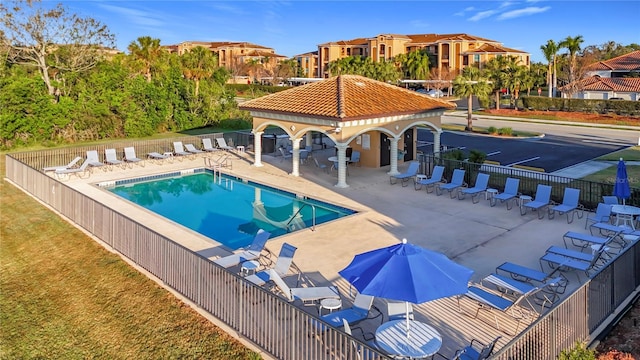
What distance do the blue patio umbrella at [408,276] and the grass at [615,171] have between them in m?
16.0

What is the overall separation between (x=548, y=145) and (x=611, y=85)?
35.5 m

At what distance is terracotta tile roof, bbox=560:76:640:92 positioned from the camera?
201 ft

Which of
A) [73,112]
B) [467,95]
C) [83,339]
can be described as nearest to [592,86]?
[467,95]

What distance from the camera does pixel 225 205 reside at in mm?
20109

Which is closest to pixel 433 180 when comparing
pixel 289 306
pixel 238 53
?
pixel 289 306

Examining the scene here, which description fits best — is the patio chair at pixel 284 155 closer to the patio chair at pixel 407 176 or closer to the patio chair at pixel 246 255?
the patio chair at pixel 407 176

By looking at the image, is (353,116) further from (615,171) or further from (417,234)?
(615,171)

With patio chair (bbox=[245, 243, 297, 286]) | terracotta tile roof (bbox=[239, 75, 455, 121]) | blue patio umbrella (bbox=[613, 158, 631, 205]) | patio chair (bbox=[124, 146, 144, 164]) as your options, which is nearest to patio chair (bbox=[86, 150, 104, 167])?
patio chair (bbox=[124, 146, 144, 164])

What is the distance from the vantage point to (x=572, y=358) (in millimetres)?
7074

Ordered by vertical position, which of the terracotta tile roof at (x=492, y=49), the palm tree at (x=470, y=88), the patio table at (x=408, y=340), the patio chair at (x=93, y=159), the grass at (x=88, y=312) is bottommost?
the grass at (x=88, y=312)

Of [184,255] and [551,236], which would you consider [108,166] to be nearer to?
[184,255]

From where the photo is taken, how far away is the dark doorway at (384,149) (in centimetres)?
2534

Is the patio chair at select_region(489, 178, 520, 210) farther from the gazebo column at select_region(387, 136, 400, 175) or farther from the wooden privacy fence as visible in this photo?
the wooden privacy fence

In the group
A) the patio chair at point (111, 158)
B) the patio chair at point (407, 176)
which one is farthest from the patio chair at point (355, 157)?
the patio chair at point (111, 158)
